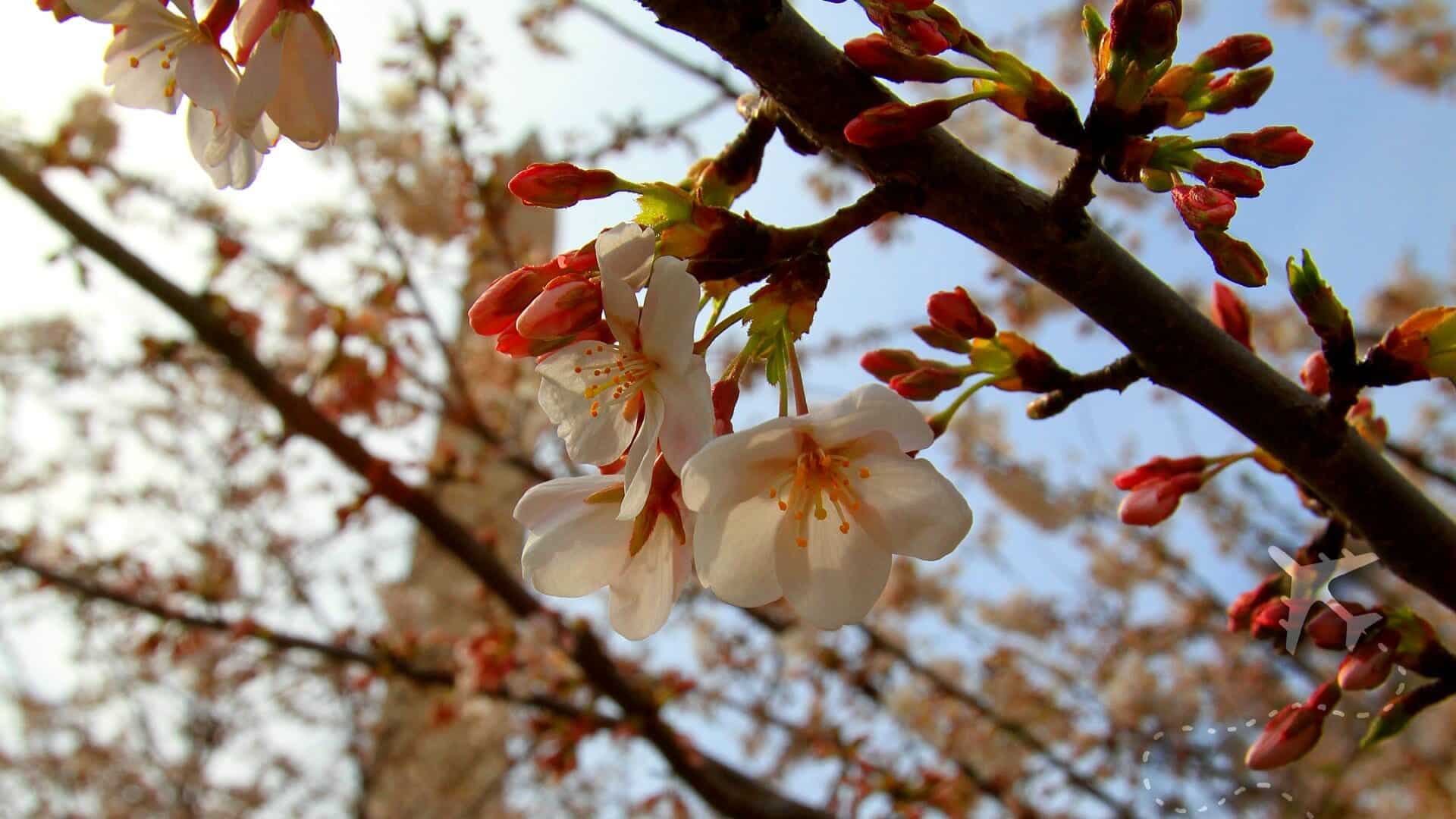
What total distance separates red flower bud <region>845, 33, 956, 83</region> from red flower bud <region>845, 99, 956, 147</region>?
5cm

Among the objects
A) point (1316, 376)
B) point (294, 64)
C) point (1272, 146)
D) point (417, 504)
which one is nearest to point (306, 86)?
point (294, 64)

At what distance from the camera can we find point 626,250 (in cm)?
74

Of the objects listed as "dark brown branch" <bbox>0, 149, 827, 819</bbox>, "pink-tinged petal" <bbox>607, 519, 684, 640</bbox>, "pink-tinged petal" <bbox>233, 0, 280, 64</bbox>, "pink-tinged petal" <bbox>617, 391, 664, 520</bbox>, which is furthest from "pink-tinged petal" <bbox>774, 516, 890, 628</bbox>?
"dark brown branch" <bbox>0, 149, 827, 819</bbox>

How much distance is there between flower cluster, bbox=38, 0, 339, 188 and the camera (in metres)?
0.84

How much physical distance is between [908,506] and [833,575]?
0.11m

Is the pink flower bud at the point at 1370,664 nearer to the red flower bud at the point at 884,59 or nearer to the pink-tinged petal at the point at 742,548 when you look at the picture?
the pink-tinged petal at the point at 742,548

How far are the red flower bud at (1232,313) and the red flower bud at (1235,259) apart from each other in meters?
0.39

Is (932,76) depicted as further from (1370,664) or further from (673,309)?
(1370,664)

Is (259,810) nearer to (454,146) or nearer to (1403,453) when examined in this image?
(454,146)

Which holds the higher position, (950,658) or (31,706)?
(31,706)

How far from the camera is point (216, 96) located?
2.94ft

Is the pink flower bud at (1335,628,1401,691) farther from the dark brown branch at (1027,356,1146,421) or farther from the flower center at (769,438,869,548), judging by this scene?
the flower center at (769,438,869,548)

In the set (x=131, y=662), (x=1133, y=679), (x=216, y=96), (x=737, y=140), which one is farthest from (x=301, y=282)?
(x=131, y=662)

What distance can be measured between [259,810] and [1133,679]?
20.4 feet
